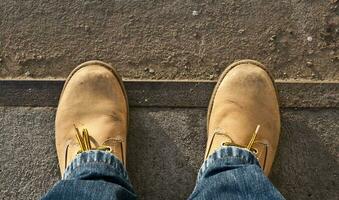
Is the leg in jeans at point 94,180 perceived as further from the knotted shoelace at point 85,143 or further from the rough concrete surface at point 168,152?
the rough concrete surface at point 168,152

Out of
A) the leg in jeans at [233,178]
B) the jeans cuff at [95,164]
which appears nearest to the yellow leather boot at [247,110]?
the leg in jeans at [233,178]

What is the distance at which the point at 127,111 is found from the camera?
1907 mm

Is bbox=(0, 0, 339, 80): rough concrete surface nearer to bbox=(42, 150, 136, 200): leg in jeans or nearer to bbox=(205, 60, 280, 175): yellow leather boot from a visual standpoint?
bbox=(205, 60, 280, 175): yellow leather boot

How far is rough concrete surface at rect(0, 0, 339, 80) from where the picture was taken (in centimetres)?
189

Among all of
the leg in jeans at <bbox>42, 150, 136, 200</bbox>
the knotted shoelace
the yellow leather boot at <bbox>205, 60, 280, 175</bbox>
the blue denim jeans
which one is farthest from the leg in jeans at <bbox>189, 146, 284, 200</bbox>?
the knotted shoelace

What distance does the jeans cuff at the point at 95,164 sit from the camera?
167 cm

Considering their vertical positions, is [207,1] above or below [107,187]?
→ above

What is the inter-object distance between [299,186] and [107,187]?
0.74 metres

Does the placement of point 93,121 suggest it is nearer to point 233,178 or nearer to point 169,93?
point 169,93

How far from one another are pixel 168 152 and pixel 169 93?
9.1 inches

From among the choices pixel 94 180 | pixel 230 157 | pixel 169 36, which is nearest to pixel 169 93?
pixel 169 36

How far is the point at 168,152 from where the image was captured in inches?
74.2

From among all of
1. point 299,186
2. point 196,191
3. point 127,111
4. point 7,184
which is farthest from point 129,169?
point 299,186

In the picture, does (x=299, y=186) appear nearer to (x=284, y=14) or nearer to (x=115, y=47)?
(x=284, y=14)
